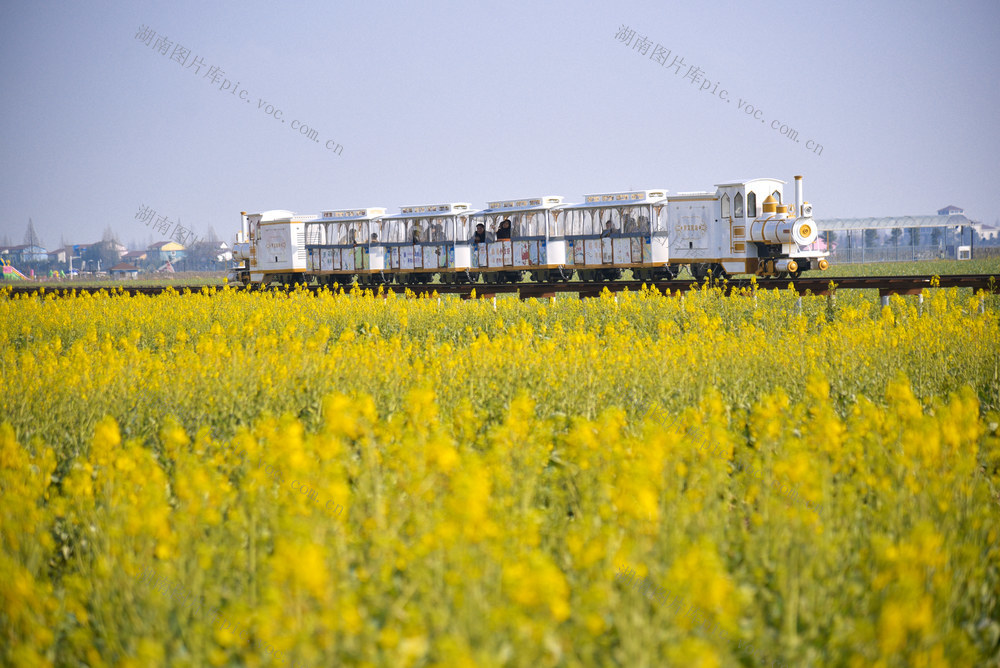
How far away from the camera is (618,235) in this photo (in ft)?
86.0

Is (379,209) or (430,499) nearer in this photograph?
(430,499)

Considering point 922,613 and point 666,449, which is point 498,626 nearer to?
point 922,613

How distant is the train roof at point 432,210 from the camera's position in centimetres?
3006

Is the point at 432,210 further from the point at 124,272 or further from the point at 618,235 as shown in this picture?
the point at 124,272

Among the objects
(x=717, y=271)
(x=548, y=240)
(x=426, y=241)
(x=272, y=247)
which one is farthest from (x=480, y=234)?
(x=272, y=247)

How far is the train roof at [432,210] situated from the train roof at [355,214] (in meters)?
0.64

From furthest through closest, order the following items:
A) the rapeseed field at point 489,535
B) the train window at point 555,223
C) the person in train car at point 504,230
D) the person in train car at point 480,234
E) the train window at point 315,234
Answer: the train window at point 315,234, the person in train car at point 480,234, the person in train car at point 504,230, the train window at point 555,223, the rapeseed field at point 489,535

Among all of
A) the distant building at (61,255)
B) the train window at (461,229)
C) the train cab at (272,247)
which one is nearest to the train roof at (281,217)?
the train cab at (272,247)

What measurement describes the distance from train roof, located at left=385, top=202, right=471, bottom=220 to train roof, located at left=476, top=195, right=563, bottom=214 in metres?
0.87

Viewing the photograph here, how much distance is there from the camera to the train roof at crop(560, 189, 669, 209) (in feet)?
83.5

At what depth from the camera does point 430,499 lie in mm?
3650

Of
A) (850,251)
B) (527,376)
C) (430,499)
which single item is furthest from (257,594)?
(850,251)

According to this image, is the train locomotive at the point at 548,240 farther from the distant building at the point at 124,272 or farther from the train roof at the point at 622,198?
Answer: the distant building at the point at 124,272

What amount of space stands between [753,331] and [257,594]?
25.3 ft
